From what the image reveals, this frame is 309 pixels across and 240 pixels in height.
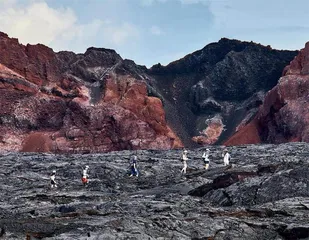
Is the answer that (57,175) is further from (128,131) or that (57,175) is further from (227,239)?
(128,131)

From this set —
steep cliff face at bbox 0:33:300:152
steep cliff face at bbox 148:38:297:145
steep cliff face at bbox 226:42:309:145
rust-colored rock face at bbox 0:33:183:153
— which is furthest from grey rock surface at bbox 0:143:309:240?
steep cliff face at bbox 148:38:297:145

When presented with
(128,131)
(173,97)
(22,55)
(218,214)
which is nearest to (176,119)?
(173,97)

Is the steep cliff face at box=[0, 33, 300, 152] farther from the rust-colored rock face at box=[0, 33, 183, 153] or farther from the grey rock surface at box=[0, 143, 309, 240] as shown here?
the grey rock surface at box=[0, 143, 309, 240]

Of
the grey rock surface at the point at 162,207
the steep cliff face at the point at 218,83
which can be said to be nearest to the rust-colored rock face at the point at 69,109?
the steep cliff face at the point at 218,83

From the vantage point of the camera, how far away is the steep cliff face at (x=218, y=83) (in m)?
127

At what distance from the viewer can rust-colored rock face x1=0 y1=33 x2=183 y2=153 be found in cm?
10019

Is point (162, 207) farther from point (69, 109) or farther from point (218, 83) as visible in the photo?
point (218, 83)

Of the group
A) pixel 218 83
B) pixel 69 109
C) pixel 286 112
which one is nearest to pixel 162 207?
pixel 286 112

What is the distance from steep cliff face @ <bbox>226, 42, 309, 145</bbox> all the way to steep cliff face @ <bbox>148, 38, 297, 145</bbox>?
16.5m

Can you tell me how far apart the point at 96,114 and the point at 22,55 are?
28.3 metres

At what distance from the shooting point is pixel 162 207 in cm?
2269

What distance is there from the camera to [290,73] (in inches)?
4136

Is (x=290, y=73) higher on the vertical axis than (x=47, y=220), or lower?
higher

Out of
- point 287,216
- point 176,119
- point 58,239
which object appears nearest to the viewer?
point 58,239
